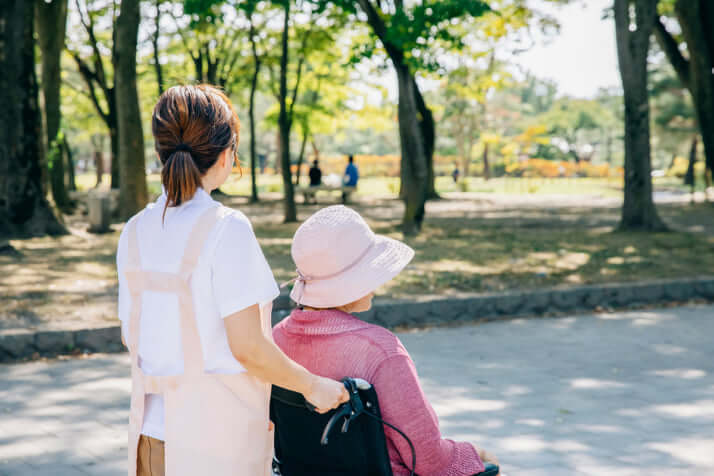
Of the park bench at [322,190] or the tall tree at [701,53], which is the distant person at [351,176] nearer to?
the park bench at [322,190]

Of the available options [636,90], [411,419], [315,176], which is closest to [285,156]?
[636,90]

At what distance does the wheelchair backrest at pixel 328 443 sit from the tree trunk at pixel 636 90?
13.9m

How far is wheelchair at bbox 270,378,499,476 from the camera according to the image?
2.20 meters

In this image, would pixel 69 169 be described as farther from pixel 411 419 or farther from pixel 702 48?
pixel 411 419

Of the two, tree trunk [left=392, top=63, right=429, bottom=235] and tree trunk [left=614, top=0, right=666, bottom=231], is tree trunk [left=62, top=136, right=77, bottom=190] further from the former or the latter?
tree trunk [left=614, top=0, right=666, bottom=231]

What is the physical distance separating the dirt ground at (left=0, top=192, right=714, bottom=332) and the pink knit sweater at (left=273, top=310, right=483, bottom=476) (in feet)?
17.5

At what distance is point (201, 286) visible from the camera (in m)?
2.12

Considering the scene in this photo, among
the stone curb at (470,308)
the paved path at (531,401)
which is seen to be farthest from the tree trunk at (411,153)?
the paved path at (531,401)

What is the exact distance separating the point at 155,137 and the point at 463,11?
38.5ft

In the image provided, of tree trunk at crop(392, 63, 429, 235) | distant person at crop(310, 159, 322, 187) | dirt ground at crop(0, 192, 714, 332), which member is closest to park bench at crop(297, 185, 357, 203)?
distant person at crop(310, 159, 322, 187)

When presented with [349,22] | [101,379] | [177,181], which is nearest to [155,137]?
[177,181]

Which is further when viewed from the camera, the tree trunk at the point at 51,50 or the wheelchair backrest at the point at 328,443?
the tree trunk at the point at 51,50

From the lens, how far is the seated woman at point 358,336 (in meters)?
2.27

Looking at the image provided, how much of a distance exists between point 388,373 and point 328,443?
256 mm
